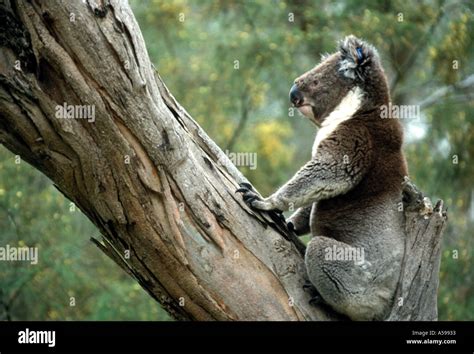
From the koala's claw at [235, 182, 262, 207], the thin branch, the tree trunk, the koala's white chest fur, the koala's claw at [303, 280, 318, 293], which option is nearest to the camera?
the tree trunk

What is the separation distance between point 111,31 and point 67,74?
18.7 inches

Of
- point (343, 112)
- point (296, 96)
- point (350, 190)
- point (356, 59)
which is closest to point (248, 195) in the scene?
point (350, 190)

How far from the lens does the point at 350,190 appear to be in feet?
23.7

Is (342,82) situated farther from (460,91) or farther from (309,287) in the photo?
(460,91)

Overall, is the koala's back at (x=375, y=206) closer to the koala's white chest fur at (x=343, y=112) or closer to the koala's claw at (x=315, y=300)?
the koala's white chest fur at (x=343, y=112)

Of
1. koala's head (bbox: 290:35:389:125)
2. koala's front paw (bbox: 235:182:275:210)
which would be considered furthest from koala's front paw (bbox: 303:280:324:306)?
koala's head (bbox: 290:35:389:125)

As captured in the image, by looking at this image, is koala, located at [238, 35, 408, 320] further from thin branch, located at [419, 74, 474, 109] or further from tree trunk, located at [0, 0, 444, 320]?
thin branch, located at [419, 74, 474, 109]

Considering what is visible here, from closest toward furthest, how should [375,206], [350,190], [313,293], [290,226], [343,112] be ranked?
[313,293] → [375,206] → [350,190] → [290,226] → [343,112]

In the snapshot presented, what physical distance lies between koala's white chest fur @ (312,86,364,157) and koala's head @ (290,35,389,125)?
4 cm

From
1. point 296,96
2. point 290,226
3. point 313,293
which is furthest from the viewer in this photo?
point 296,96

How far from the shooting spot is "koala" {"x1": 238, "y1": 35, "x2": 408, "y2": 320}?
6.59 m

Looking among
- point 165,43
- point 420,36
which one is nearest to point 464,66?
point 420,36

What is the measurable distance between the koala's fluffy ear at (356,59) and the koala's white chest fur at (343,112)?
173 mm

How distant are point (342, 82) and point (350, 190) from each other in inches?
50.6
